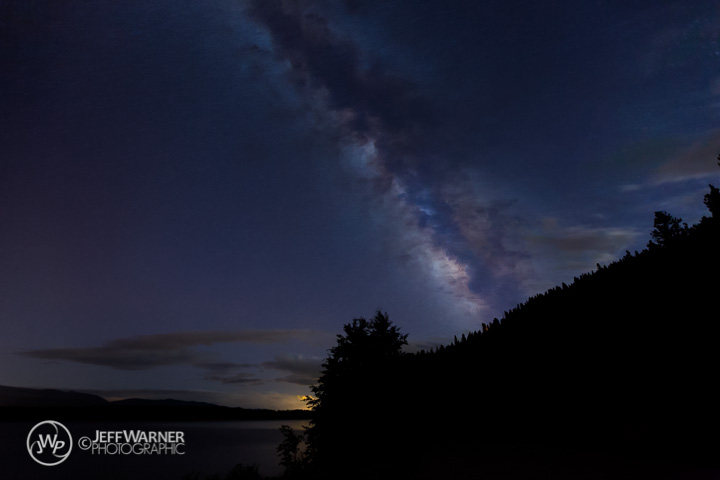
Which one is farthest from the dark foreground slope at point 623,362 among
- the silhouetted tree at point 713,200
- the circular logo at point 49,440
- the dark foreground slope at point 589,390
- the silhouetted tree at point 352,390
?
the silhouetted tree at point 713,200

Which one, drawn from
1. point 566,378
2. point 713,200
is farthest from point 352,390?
point 713,200

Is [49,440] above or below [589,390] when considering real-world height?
below

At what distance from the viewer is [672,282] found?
10.5 m

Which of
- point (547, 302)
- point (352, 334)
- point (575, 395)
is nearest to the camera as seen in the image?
point (575, 395)

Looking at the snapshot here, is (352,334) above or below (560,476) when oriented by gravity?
above

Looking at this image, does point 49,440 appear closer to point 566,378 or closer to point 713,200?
point 566,378

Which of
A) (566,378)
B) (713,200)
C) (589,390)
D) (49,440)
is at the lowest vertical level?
(49,440)

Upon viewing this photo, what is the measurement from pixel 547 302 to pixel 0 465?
103 m

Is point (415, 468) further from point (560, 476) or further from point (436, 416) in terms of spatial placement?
point (436, 416)

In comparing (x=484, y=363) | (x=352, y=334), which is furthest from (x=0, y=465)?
(x=484, y=363)

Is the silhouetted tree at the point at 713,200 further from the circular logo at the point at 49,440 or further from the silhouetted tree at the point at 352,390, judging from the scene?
the circular logo at the point at 49,440

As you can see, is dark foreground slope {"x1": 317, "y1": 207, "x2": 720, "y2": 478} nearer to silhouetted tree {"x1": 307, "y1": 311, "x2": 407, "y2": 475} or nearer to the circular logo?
silhouetted tree {"x1": 307, "y1": 311, "x2": 407, "y2": 475}

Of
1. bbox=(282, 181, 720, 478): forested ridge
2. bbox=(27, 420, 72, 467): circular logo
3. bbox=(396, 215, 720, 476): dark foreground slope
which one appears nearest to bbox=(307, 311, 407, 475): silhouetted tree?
bbox=(282, 181, 720, 478): forested ridge

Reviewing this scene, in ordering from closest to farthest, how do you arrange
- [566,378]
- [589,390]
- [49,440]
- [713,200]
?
1. [589,390]
2. [566,378]
3. [49,440]
4. [713,200]
